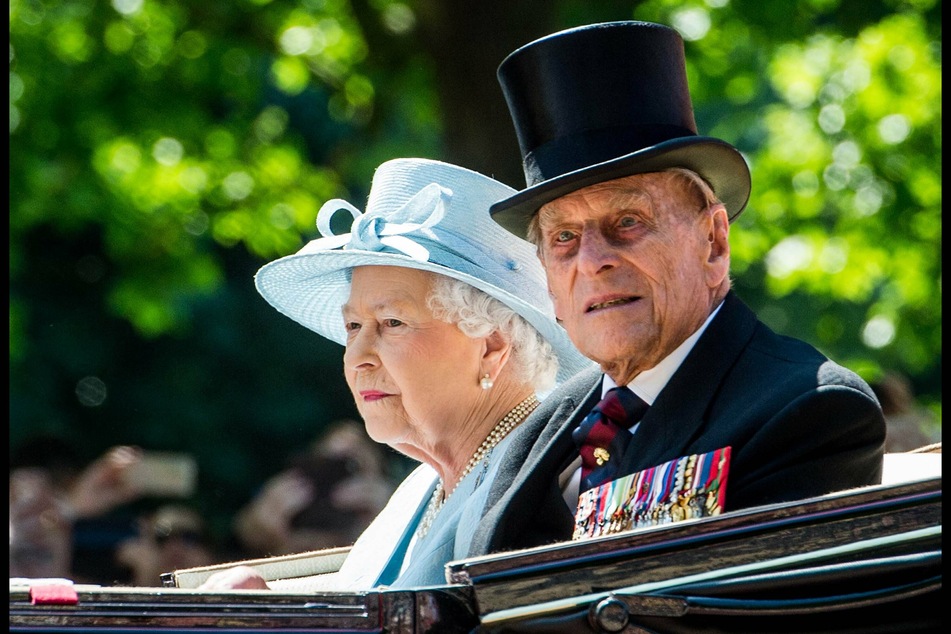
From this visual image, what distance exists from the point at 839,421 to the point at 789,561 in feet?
1.38

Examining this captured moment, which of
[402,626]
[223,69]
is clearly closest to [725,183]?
[402,626]

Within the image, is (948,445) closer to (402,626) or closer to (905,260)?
(402,626)

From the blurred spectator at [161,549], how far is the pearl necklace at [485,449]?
3610 mm

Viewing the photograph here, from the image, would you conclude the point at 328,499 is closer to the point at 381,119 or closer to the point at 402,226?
the point at 381,119

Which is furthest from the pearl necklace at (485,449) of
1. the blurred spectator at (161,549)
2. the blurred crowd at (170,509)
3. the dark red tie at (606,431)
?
the blurred spectator at (161,549)

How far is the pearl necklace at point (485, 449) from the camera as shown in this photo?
3387 millimetres


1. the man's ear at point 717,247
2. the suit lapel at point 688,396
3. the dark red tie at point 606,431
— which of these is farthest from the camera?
the man's ear at point 717,247

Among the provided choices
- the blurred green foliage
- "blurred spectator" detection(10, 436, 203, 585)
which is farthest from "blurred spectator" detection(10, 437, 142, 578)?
the blurred green foliage

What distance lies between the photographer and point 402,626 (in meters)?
1.99

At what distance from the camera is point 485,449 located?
3.38m

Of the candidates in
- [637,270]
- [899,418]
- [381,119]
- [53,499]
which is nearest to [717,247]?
[637,270]

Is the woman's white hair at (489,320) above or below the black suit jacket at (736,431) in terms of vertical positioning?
above

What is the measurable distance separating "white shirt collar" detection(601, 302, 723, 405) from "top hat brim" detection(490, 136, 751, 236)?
27cm

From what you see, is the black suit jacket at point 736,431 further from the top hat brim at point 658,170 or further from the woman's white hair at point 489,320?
the woman's white hair at point 489,320
